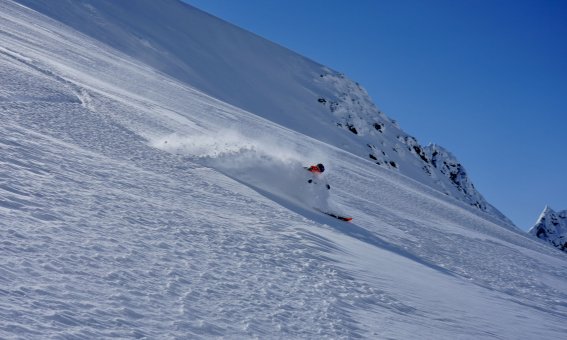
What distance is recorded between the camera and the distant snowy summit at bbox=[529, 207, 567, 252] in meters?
156

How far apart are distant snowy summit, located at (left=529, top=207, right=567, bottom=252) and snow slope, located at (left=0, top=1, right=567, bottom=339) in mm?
162357

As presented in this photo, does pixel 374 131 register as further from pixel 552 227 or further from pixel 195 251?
pixel 552 227

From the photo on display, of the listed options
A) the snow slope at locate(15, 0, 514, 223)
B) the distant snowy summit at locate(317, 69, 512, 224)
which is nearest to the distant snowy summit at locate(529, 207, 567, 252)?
the distant snowy summit at locate(317, 69, 512, 224)

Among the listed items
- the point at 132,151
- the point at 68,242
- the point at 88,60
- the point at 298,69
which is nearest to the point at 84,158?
the point at 132,151

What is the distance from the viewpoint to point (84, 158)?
292 inches

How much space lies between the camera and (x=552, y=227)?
159125mm

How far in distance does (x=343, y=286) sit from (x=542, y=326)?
3.71 m

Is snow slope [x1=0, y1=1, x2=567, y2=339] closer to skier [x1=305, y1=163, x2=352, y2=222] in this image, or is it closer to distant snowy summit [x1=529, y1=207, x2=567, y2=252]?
skier [x1=305, y1=163, x2=352, y2=222]

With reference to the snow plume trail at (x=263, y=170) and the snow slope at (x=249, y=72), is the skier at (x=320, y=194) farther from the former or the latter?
the snow slope at (x=249, y=72)

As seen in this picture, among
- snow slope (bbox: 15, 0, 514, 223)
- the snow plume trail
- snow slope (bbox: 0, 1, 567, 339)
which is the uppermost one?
snow slope (bbox: 15, 0, 514, 223)

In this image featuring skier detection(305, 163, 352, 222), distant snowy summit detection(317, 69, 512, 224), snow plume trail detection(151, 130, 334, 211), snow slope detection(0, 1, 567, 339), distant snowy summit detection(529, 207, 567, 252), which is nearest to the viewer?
snow slope detection(0, 1, 567, 339)

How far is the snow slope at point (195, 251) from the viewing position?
11.4 ft

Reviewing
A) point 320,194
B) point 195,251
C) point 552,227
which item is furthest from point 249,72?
point 552,227

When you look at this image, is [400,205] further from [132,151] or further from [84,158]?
[84,158]
